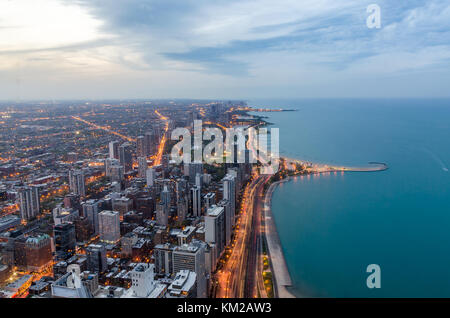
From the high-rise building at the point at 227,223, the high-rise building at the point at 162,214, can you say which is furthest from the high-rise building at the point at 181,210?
the high-rise building at the point at 227,223

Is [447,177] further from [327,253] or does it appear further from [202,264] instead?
[202,264]

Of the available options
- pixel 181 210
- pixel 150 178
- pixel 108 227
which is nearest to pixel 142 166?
pixel 150 178

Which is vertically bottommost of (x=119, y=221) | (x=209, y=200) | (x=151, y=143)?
(x=119, y=221)

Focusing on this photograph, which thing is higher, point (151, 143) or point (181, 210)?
point (151, 143)

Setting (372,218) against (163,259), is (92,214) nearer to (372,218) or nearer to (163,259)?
(163,259)

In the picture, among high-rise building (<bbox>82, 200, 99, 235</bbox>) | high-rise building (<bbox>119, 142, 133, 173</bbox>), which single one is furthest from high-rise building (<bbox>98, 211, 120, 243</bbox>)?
high-rise building (<bbox>119, 142, 133, 173</bbox>)
